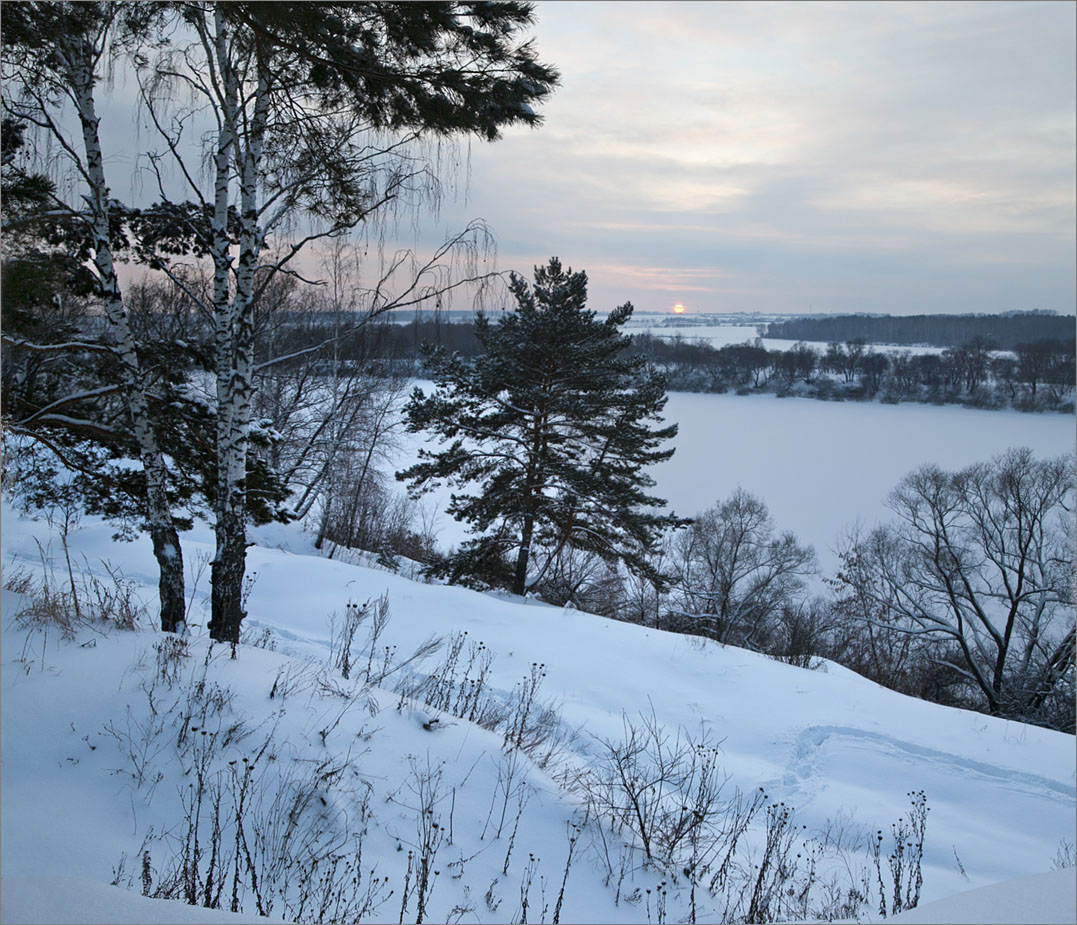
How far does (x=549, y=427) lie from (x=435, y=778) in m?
13.0

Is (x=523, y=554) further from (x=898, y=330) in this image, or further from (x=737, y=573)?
(x=898, y=330)

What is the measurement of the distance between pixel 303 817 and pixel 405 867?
564mm

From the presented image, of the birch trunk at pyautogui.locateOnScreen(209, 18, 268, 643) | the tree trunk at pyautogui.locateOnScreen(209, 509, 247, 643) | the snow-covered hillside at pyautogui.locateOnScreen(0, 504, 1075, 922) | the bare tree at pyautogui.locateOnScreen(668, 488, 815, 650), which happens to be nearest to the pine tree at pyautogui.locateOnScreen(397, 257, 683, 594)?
the bare tree at pyautogui.locateOnScreen(668, 488, 815, 650)

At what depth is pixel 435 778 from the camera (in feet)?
11.8

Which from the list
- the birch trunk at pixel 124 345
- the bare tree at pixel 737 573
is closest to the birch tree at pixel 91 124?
the birch trunk at pixel 124 345

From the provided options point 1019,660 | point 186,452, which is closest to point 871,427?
point 1019,660

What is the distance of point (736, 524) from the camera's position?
25.5 m

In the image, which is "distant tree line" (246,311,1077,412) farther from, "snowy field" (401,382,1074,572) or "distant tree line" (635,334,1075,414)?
"snowy field" (401,382,1074,572)

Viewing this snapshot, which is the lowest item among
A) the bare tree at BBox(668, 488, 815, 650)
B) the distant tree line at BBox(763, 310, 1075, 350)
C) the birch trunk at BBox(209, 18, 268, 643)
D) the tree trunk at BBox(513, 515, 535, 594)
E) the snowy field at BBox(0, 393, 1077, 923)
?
the bare tree at BBox(668, 488, 815, 650)

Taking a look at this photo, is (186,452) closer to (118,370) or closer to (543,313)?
(118,370)

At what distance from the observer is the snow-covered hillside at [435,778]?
2701 mm

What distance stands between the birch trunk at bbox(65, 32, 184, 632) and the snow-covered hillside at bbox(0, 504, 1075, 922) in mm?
747

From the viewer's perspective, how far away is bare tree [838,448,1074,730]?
18172 millimetres

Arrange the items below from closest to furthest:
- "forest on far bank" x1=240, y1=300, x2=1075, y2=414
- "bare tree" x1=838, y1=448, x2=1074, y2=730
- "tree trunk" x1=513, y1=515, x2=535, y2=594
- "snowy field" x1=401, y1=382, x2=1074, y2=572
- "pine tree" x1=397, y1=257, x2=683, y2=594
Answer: "pine tree" x1=397, y1=257, x2=683, y2=594 → "tree trunk" x1=513, y1=515, x2=535, y2=594 → "bare tree" x1=838, y1=448, x2=1074, y2=730 → "forest on far bank" x1=240, y1=300, x2=1075, y2=414 → "snowy field" x1=401, y1=382, x2=1074, y2=572
